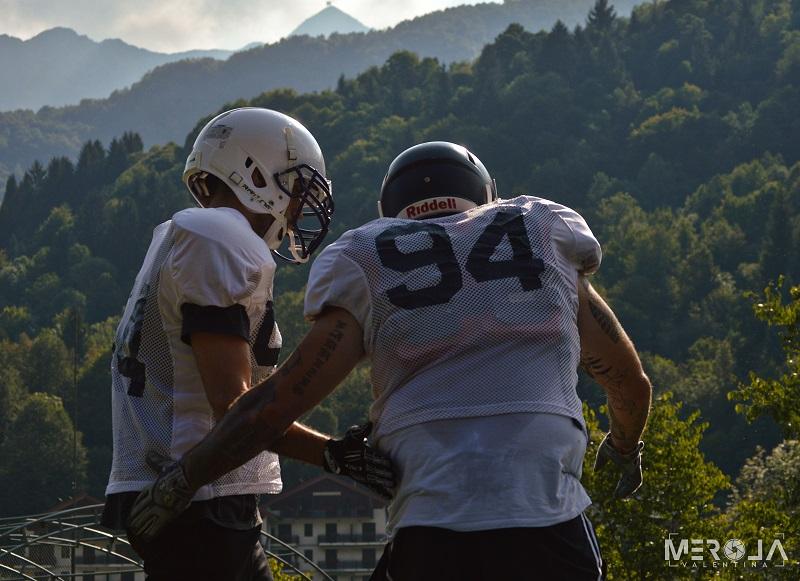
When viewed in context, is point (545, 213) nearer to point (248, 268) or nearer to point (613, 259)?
point (248, 268)

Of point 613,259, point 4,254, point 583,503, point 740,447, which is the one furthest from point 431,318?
point 4,254

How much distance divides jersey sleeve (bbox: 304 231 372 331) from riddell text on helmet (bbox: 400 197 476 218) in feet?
1.44

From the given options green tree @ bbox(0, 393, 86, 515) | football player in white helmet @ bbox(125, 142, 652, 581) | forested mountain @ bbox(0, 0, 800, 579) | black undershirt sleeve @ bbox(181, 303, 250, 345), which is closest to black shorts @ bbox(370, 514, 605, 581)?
football player in white helmet @ bbox(125, 142, 652, 581)

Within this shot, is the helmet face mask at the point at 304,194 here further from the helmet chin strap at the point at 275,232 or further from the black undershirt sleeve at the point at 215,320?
the black undershirt sleeve at the point at 215,320

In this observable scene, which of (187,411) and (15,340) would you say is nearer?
(187,411)

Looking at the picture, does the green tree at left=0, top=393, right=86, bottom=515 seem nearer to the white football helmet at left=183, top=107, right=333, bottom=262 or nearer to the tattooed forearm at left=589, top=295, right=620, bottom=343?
the white football helmet at left=183, top=107, right=333, bottom=262

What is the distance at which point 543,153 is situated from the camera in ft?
573

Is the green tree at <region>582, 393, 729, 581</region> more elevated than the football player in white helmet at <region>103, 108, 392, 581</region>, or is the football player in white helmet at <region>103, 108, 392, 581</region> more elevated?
the football player in white helmet at <region>103, 108, 392, 581</region>

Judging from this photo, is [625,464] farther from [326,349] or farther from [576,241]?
[326,349]

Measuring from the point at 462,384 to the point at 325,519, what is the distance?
101 m

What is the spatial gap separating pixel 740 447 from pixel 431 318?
99.8m


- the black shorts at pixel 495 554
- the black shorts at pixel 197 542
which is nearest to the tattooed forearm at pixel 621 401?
the black shorts at pixel 495 554

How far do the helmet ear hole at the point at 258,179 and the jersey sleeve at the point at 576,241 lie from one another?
131 cm

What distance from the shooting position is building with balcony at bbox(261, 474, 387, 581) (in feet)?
339
